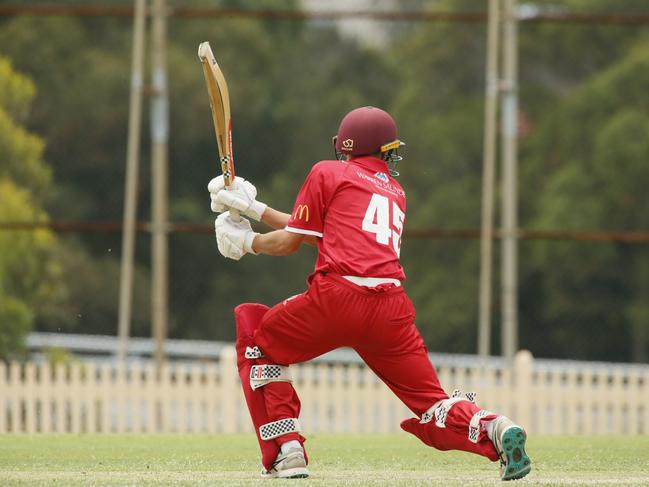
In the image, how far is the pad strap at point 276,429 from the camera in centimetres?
661

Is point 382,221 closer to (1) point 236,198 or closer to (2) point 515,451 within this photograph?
(1) point 236,198

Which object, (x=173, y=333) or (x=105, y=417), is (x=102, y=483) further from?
(x=173, y=333)

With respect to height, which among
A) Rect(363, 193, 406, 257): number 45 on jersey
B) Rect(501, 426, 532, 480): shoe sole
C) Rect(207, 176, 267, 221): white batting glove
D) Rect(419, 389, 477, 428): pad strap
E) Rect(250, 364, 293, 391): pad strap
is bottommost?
Rect(501, 426, 532, 480): shoe sole

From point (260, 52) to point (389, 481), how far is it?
25478 mm

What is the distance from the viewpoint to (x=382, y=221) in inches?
261

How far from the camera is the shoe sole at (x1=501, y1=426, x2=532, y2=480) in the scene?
20.6ft

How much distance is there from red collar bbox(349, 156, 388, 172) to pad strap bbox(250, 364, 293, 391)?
101 centimetres

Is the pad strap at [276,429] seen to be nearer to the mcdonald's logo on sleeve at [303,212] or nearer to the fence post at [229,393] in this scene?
the mcdonald's logo on sleeve at [303,212]

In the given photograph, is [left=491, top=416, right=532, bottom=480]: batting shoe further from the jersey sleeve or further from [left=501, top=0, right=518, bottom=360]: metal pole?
[left=501, top=0, right=518, bottom=360]: metal pole

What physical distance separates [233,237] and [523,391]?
8.03m

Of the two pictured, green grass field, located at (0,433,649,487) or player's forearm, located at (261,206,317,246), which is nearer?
green grass field, located at (0,433,649,487)

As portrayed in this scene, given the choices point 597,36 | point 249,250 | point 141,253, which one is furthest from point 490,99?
point 597,36

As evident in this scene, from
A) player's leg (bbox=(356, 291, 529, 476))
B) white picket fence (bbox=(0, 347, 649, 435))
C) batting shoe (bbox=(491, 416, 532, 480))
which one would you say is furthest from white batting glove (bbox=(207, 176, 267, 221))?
white picket fence (bbox=(0, 347, 649, 435))

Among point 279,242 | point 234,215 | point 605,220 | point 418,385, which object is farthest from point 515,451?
point 605,220
